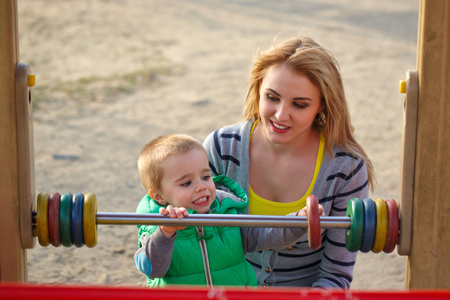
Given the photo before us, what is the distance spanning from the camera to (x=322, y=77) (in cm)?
215

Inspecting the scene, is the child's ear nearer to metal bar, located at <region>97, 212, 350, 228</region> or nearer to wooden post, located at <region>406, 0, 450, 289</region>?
metal bar, located at <region>97, 212, 350, 228</region>

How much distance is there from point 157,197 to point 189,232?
16cm

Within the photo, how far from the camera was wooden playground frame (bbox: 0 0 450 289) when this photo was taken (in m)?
1.79

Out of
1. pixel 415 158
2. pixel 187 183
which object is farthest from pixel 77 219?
pixel 415 158

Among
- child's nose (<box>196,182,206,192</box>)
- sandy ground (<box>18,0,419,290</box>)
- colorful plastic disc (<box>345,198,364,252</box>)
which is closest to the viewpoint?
colorful plastic disc (<box>345,198,364,252</box>)

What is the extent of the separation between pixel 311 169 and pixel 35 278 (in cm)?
167

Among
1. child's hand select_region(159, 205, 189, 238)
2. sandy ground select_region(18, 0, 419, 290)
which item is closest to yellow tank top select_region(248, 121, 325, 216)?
child's hand select_region(159, 205, 189, 238)

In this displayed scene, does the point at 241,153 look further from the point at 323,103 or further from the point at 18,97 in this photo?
the point at 18,97

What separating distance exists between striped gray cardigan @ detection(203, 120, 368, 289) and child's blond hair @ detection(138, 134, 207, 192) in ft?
0.87

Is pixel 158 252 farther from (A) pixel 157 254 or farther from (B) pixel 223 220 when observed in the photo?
(B) pixel 223 220

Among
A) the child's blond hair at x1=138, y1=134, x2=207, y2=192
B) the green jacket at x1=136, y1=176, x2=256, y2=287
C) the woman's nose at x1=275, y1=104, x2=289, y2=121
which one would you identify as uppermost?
the woman's nose at x1=275, y1=104, x2=289, y2=121

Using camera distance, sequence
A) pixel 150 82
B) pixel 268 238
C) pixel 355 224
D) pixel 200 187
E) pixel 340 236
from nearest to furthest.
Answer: pixel 355 224 → pixel 200 187 → pixel 268 238 → pixel 340 236 → pixel 150 82

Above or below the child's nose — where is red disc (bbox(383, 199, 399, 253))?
below

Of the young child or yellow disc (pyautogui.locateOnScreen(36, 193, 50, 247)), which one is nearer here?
yellow disc (pyautogui.locateOnScreen(36, 193, 50, 247))
